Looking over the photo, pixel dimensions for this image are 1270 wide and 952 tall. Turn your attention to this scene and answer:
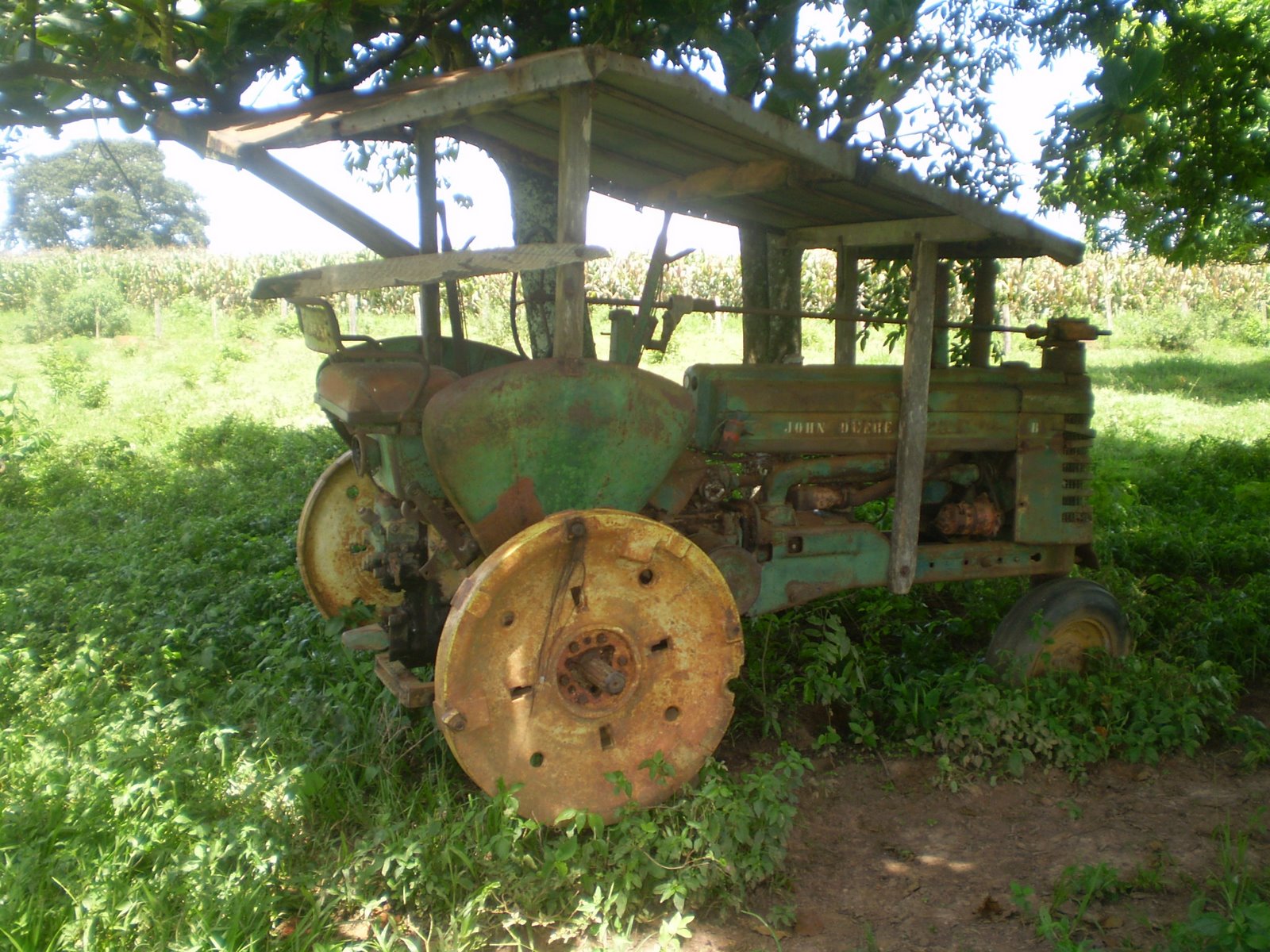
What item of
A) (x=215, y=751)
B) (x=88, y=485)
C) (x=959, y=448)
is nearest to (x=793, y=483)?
(x=959, y=448)

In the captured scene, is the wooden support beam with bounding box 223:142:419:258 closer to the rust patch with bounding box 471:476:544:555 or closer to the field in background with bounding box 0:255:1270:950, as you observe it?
the rust patch with bounding box 471:476:544:555

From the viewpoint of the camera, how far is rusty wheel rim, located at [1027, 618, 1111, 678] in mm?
4434

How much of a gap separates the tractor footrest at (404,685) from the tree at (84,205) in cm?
4947

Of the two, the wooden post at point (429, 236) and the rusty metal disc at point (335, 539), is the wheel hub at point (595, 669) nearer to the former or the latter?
the wooden post at point (429, 236)

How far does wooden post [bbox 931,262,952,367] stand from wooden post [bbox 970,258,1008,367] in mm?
140

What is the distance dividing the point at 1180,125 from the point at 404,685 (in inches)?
236

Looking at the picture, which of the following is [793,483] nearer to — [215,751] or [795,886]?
[795,886]

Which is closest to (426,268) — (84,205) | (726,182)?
(726,182)

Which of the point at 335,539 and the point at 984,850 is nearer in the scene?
the point at 984,850

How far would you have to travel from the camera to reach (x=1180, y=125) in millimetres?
6258

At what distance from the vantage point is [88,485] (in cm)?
814

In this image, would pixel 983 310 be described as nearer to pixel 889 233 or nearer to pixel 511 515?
pixel 889 233

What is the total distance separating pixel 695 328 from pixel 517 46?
528 inches

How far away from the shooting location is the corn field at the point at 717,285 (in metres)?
20.9
